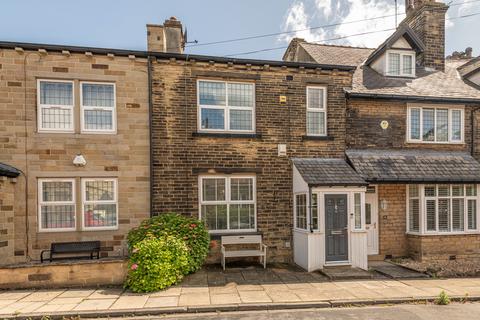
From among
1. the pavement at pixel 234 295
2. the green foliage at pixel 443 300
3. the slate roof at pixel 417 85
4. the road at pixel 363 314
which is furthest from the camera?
the slate roof at pixel 417 85

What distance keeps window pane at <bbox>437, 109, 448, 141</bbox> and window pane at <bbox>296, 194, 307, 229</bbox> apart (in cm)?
647

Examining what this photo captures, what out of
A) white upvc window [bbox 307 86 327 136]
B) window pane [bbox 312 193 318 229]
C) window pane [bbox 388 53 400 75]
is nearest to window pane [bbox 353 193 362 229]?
window pane [bbox 312 193 318 229]

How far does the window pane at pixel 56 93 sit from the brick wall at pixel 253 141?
268cm

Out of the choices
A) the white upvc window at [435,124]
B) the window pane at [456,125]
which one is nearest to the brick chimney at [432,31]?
the window pane at [456,125]

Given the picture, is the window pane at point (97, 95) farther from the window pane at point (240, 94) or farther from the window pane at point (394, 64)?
the window pane at point (394, 64)

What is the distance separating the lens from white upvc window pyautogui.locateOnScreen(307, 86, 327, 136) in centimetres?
1075

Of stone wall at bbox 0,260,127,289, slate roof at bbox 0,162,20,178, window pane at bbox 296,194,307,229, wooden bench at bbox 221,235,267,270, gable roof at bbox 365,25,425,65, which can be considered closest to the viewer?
stone wall at bbox 0,260,127,289

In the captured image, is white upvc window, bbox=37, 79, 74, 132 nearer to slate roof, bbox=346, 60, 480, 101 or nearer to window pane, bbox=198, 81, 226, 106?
window pane, bbox=198, 81, 226, 106

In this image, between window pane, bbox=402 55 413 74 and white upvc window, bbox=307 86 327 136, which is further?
window pane, bbox=402 55 413 74

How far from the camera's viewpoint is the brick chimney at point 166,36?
987cm

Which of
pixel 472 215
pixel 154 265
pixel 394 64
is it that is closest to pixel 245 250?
pixel 154 265

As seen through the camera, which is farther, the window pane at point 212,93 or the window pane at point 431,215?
the window pane at point 431,215

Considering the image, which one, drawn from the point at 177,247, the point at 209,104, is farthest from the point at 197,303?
the point at 209,104

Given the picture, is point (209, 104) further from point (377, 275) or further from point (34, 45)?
point (377, 275)
